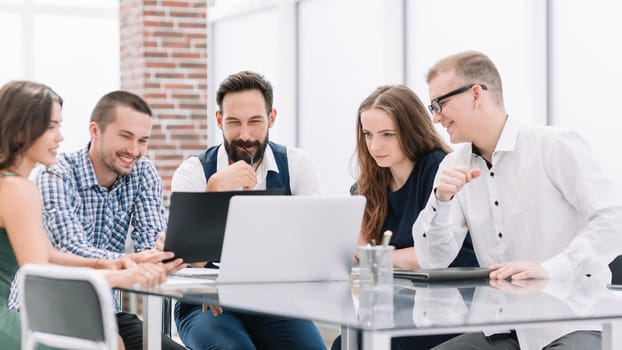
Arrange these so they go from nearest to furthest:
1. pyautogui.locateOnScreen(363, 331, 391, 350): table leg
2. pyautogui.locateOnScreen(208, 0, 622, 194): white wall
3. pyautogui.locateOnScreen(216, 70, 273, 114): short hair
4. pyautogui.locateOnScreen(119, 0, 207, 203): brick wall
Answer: pyautogui.locateOnScreen(363, 331, 391, 350): table leg
pyautogui.locateOnScreen(216, 70, 273, 114): short hair
pyautogui.locateOnScreen(208, 0, 622, 194): white wall
pyautogui.locateOnScreen(119, 0, 207, 203): brick wall

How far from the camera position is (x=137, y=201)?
12.0ft

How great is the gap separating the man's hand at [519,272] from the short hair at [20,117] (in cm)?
144

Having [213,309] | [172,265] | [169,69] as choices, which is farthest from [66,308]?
[169,69]

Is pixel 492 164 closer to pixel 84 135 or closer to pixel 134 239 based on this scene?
pixel 134 239

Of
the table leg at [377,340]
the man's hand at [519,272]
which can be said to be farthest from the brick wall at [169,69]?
the table leg at [377,340]

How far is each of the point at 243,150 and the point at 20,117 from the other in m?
0.97

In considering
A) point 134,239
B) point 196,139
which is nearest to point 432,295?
point 134,239

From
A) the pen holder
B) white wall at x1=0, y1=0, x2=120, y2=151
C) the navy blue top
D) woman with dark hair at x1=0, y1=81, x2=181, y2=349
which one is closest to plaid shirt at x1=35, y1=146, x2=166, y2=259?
woman with dark hair at x1=0, y1=81, x2=181, y2=349

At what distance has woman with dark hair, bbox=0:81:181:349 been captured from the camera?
2.72 m

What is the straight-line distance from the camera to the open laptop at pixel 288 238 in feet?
8.64

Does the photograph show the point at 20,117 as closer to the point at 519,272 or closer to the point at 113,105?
the point at 113,105

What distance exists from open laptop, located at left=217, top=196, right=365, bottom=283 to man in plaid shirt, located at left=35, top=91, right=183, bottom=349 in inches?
30.8

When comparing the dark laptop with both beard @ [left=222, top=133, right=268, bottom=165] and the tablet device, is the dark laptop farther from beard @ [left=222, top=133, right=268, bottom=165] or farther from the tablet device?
beard @ [left=222, top=133, right=268, bottom=165]

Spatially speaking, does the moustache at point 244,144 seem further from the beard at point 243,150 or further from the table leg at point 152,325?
the table leg at point 152,325
